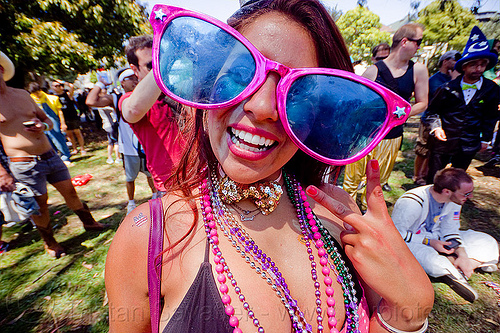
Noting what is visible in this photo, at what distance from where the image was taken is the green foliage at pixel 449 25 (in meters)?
15.4

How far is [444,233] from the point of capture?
3.35 m

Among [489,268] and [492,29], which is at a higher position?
[492,29]

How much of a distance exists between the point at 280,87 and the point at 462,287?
3531 mm

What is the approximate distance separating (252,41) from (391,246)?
3.34ft

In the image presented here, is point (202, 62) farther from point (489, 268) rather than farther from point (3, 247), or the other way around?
point (3, 247)

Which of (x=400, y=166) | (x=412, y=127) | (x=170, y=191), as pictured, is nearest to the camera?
(x=170, y=191)

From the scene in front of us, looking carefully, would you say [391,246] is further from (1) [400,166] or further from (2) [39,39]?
(2) [39,39]

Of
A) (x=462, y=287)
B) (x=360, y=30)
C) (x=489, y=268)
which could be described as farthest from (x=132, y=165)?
(x=360, y=30)

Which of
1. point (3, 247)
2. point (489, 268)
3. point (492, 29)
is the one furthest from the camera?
point (492, 29)

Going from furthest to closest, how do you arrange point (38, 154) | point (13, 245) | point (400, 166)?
point (400, 166)
point (13, 245)
point (38, 154)

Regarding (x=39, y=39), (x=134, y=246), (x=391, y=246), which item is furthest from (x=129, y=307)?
(x=39, y=39)

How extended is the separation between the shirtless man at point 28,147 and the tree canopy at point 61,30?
583cm

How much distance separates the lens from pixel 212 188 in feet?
3.91

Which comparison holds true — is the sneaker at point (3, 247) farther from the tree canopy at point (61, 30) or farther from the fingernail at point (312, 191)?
the tree canopy at point (61, 30)
